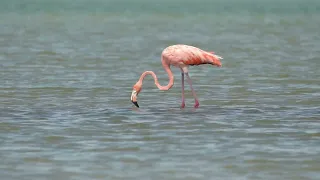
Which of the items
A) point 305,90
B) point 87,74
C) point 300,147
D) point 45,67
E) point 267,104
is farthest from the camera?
point 45,67

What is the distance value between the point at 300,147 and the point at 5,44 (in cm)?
2721

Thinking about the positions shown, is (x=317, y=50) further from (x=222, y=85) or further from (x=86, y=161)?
(x=86, y=161)

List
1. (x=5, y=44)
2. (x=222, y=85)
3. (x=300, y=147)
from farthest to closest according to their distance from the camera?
(x=5, y=44), (x=222, y=85), (x=300, y=147)

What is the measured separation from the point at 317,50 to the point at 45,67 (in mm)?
11291

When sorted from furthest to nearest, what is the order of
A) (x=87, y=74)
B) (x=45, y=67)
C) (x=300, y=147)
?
(x=45, y=67) → (x=87, y=74) → (x=300, y=147)


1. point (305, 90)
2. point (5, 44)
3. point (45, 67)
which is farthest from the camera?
point (5, 44)

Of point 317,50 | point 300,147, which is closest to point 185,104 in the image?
point 300,147

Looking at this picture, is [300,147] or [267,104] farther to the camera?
[267,104]

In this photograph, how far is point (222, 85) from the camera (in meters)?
24.8

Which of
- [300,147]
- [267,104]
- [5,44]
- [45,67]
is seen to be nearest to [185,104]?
[267,104]

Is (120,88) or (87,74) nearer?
(120,88)

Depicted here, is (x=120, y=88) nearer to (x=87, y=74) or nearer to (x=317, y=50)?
(x=87, y=74)

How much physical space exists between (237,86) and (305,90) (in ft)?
5.72

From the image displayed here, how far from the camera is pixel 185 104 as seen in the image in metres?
21.2
